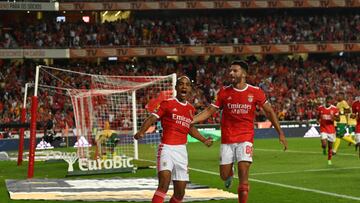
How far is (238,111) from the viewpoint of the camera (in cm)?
1233

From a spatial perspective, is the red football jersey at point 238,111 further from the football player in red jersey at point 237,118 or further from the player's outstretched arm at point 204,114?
the player's outstretched arm at point 204,114

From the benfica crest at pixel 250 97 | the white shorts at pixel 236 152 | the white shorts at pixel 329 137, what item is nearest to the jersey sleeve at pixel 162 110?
the white shorts at pixel 236 152

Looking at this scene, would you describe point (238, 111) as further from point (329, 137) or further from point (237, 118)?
point (329, 137)

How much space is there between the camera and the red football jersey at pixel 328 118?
26.0 metres

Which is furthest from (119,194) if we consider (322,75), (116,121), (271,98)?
(322,75)

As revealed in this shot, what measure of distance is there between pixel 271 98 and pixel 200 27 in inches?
416

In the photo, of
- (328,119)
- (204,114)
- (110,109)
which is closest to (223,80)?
(110,109)

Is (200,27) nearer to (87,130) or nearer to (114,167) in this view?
(87,130)

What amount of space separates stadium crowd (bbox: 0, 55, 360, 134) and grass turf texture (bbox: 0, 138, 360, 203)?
20656mm

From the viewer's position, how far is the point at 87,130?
28.8 meters

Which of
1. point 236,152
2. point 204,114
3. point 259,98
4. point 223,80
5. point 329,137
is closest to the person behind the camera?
point 236,152

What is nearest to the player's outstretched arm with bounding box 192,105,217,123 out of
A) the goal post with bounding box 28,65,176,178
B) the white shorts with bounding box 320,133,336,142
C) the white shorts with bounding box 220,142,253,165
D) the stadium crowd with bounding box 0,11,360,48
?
the white shorts with bounding box 220,142,253,165

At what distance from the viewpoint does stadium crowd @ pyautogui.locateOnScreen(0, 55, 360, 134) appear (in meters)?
51.8

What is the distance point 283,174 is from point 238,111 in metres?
9.49
